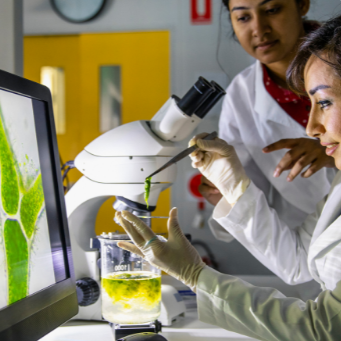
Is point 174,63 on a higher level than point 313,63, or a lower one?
higher

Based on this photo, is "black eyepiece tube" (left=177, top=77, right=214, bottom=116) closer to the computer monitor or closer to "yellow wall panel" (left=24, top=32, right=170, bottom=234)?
the computer monitor

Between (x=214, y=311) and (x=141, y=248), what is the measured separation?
0.20m

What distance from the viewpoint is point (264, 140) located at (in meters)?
1.55

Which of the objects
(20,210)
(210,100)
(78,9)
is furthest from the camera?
(78,9)

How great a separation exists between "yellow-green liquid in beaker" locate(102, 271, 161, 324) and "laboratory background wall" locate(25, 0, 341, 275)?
150 centimetres

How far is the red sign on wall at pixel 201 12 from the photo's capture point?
7.98 ft

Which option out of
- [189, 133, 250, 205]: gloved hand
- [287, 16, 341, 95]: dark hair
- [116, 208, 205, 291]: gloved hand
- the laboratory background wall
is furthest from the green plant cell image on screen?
the laboratory background wall

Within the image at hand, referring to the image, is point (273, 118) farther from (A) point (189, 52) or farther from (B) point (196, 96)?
(A) point (189, 52)

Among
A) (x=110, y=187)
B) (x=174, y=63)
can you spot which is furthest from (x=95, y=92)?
(x=110, y=187)

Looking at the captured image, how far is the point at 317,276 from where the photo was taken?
1066mm

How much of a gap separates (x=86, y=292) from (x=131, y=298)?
0.18m

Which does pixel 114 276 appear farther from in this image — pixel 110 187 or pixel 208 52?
pixel 208 52

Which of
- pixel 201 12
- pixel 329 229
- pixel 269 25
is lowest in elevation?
pixel 329 229

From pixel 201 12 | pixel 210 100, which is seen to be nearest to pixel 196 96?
pixel 210 100
